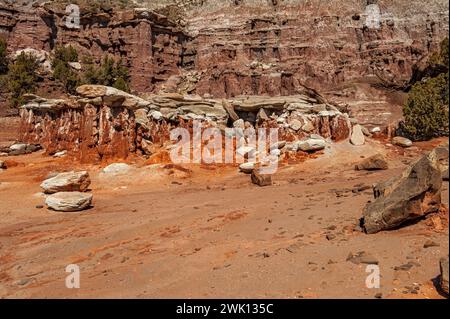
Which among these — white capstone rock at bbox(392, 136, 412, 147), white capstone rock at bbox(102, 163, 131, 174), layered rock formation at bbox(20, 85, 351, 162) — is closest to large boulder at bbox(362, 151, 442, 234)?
white capstone rock at bbox(102, 163, 131, 174)

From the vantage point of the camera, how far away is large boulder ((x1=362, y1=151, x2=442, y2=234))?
6562 millimetres

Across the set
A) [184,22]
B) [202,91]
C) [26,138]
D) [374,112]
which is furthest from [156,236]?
[184,22]

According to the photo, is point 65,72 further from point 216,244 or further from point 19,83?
point 216,244

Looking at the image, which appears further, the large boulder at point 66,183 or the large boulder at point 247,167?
the large boulder at point 247,167

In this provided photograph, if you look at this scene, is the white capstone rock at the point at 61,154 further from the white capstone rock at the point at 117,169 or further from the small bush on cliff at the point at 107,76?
the small bush on cliff at the point at 107,76

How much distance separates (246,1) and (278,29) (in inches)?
532

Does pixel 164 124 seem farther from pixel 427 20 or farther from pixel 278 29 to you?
pixel 427 20

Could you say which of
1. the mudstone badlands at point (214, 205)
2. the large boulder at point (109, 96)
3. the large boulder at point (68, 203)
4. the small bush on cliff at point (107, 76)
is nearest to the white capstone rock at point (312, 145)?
the mudstone badlands at point (214, 205)

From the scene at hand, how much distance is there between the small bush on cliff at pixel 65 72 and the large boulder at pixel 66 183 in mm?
38338

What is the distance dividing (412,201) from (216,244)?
11.7 feet

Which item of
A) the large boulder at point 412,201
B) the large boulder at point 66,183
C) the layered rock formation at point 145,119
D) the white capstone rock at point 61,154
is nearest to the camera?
the large boulder at point 412,201

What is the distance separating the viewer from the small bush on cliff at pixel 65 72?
164 feet

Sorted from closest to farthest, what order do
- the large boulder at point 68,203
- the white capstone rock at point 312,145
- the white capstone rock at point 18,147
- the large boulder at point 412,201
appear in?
the large boulder at point 412,201
the large boulder at point 68,203
the white capstone rock at point 312,145
the white capstone rock at point 18,147

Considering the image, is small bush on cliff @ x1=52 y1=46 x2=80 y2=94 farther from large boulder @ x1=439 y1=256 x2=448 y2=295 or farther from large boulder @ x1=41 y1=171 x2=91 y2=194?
large boulder @ x1=439 y1=256 x2=448 y2=295
